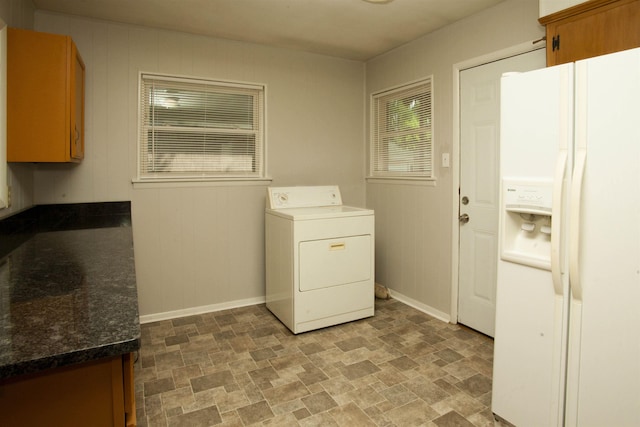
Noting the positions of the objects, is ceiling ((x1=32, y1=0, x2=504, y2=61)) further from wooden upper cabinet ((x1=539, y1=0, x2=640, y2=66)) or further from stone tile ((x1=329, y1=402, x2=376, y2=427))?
stone tile ((x1=329, y1=402, x2=376, y2=427))

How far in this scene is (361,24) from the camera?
3.14m

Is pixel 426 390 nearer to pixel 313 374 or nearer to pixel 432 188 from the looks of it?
pixel 313 374

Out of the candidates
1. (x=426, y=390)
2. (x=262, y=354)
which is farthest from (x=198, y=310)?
(x=426, y=390)

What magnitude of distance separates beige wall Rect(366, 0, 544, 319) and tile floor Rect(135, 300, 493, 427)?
413 mm

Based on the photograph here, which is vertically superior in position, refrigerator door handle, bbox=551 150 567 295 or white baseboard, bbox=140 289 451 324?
refrigerator door handle, bbox=551 150 567 295

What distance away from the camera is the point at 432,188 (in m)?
3.36

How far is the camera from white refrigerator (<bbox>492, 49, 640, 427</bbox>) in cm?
148

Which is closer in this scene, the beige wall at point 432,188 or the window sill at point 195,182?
the beige wall at point 432,188

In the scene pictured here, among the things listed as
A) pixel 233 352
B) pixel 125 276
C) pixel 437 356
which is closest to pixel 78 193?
pixel 233 352

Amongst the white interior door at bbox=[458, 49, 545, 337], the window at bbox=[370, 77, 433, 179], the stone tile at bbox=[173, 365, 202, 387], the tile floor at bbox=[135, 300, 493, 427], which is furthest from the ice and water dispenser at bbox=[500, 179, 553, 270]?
the stone tile at bbox=[173, 365, 202, 387]

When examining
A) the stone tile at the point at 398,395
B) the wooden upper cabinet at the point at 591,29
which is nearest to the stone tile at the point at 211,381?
the stone tile at the point at 398,395

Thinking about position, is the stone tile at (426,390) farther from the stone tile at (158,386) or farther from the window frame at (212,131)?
the window frame at (212,131)

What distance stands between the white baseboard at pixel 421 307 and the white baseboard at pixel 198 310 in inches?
50.3

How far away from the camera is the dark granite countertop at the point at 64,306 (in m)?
0.82
